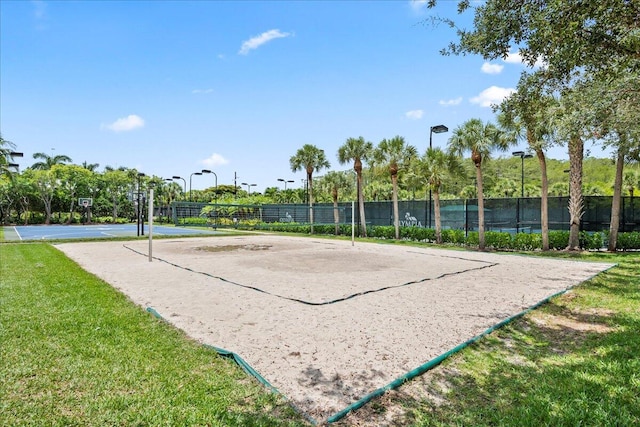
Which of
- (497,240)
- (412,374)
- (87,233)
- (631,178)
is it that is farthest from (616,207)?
(87,233)

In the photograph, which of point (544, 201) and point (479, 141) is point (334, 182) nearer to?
point (479, 141)

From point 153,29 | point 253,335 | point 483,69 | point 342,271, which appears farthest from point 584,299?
point 153,29

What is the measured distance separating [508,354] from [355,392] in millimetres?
1738

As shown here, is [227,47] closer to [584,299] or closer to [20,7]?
[20,7]

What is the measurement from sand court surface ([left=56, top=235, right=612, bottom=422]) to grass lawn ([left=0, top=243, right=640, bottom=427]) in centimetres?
25

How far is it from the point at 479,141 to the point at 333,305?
1115 cm

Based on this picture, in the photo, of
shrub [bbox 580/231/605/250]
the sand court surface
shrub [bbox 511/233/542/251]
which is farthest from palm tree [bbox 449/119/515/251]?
the sand court surface

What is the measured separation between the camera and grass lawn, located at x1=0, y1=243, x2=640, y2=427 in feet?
7.54

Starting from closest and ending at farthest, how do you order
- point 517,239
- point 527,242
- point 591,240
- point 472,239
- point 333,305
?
point 333,305 < point 591,240 < point 527,242 < point 517,239 < point 472,239

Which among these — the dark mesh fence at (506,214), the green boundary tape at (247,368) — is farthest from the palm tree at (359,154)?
the green boundary tape at (247,368)

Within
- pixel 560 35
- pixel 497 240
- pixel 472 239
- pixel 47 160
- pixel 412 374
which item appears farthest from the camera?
pixel 47 160

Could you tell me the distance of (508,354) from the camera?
11.3 feet

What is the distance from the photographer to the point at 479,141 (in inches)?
541

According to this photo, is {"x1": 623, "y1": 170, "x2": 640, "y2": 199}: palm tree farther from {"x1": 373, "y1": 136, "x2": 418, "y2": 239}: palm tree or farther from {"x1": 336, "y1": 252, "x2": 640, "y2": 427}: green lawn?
{"x1": 336, "y1": 252, "x2": 640, "y2": 427}: green lawn
